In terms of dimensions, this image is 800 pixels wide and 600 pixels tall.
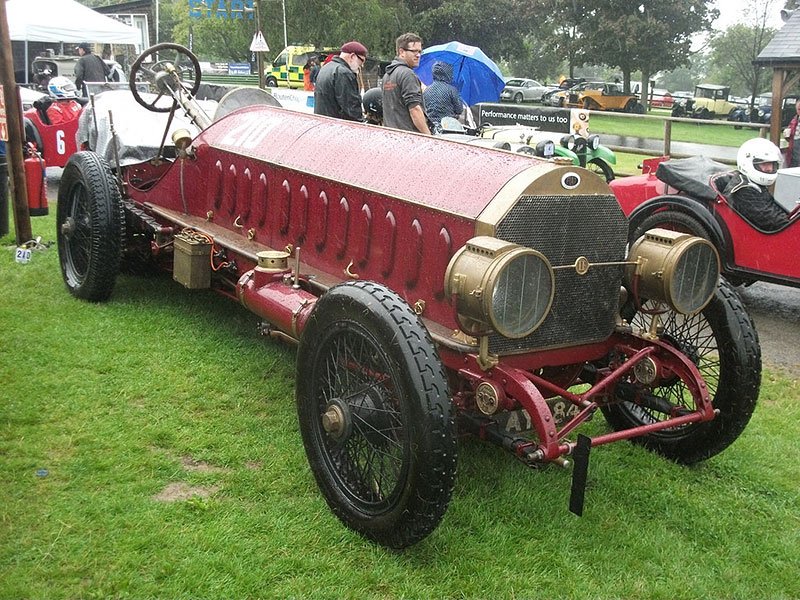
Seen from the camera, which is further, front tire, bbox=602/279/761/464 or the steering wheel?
the steering wheel

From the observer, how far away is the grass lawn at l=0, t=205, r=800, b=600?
2.91m

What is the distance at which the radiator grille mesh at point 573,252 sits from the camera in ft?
10.5

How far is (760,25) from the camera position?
45031 mm

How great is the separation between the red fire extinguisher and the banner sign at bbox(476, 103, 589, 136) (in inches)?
372

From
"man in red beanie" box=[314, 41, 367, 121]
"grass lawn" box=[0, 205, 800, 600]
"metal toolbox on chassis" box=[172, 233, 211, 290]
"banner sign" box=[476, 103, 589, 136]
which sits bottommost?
"grass lawn" box=[0, 205, 800, 600]

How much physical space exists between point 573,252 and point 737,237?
3.59 metres

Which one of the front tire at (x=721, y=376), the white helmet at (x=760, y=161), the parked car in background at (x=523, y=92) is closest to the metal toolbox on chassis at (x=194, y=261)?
the front tire at (x=721, y=376)

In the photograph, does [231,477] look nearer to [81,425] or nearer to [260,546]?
[260,546]

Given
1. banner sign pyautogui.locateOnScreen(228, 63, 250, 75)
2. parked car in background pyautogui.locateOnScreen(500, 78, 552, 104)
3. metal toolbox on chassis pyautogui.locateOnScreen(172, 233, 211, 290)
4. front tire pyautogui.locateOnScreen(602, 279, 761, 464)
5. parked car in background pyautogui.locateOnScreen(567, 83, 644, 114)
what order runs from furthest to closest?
parked car in background pyautogui.locateOnScreen(500, 78, 552, 104) < banner sign pyautogui.locateOnScreen(228, 63, 250, 75) < parked car in background pyautogui.locateOnScreen(567, 83, 644, 114) < metal toolbox on chassis pyautogui.locateOnScreen(172, 233, 211, 290) < front tire pyautogui.locateOnScreen(602, 279, 761, 464)

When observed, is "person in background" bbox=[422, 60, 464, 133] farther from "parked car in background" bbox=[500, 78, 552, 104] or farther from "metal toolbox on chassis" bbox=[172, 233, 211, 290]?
"parked car in background" bbox=[500, 78, 552, 104]

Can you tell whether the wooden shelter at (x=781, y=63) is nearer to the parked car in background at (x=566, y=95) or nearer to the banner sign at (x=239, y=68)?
the parked car in background at (x=566, y=95)

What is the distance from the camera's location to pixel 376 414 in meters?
3.03

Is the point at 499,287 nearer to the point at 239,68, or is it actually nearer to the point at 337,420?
Result: the point at 337,420

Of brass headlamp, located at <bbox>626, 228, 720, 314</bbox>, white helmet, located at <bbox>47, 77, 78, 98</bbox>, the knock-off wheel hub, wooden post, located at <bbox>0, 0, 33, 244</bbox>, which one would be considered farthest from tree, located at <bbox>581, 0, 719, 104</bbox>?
the knock-off wheel hub
